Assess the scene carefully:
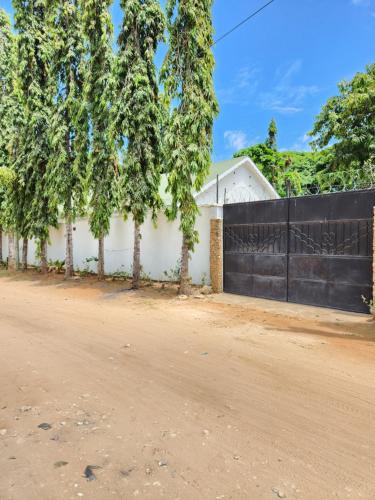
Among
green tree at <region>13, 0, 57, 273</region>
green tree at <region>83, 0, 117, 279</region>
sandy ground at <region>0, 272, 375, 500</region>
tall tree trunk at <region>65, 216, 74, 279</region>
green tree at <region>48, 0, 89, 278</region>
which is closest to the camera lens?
sandy ground at <region>0, 272, 375, 500</region>

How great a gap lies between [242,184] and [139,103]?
1070 centimetres

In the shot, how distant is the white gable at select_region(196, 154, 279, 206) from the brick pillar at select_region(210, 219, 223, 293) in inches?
285

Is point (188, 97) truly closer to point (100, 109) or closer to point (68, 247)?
point (100, 109)

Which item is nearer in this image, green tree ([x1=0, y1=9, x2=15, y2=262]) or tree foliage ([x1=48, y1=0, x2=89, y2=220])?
tree foliage ([x1=48, y1=0, x2=89, y2=220])

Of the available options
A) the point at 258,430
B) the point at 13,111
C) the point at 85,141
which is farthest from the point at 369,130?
the point at 258,430

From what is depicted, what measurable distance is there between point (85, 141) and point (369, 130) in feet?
46.0

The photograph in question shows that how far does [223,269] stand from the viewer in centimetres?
1173

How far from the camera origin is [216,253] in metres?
11.6

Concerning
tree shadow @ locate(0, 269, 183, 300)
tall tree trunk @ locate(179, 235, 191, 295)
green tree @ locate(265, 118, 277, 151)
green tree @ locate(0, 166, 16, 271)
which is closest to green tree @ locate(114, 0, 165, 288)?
tall tree trunk @ locate(179, 235, 191, 295)

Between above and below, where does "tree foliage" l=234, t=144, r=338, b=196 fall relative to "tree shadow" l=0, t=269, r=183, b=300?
above

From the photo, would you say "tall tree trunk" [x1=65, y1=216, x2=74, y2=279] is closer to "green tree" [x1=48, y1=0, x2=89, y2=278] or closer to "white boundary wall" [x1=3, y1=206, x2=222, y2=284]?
"green tree" [x1=48, y1=0, x2=89, y2=278]

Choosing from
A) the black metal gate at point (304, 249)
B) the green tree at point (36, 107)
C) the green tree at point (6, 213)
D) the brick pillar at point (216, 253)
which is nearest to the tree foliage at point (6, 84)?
the green tree at point (6, 213)

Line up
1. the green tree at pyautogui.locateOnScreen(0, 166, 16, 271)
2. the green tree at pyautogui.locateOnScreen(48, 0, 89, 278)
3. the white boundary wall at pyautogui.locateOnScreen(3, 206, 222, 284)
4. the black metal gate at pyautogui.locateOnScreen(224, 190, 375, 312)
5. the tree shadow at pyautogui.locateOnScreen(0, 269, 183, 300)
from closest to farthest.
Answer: the black metal gate at pyautogui.locateOnScreen(224, 190, 375, 312)
the tree shadow at pyautogui.locateOnScreen(0, 269, 183, 300)
the white boundary wall at pyautogui.locateOnScreen(3, 206, 222, 284)
the green tree at pyautogui.locateOnScreen(48, 0, 89, 278)
the green tree at pyautogui.locateOnScreen(0, 166, 16, 271)

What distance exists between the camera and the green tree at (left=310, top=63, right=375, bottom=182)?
717 inches
